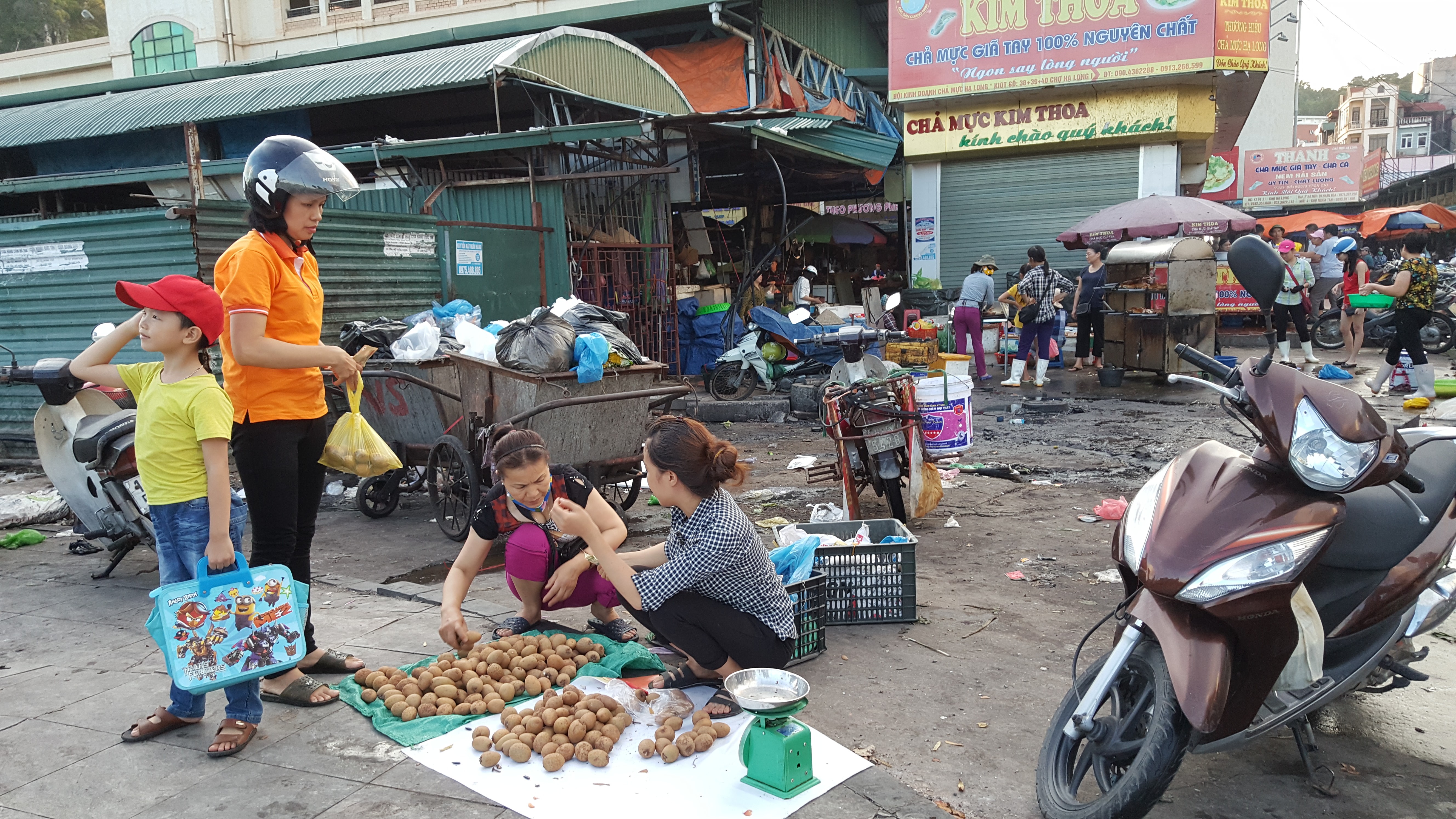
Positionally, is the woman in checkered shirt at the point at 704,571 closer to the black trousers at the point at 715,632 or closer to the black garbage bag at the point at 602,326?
the black trousers at the point at 715,632

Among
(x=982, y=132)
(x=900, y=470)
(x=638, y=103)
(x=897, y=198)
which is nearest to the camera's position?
(x=900, y=470)

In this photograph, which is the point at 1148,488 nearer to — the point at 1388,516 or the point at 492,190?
the point at 1388,516

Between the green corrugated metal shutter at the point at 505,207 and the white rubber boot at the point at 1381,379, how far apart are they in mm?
9444

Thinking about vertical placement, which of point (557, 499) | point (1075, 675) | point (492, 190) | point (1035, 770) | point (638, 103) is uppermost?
point (638, 103)

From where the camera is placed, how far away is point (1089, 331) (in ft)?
48.2

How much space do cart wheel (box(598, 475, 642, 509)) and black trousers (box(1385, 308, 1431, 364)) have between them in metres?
8.70

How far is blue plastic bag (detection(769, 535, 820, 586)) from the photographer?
13.3 feet

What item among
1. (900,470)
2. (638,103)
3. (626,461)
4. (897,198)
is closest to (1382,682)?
(900,470)

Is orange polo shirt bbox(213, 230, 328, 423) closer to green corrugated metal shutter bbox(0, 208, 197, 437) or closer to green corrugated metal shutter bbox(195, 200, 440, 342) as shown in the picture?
green corrugated metal shutter bbox(195, 200, 440, 342)

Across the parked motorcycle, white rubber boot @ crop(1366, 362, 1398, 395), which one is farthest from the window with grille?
white rubber boot @ crop(1366, 362, 1398, 395)

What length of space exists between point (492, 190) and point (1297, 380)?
10.4 m

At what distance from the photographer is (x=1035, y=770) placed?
10.0ft

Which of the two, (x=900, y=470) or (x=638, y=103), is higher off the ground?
(x=638, y=103)

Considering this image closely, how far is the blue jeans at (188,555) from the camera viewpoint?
3215 mm
